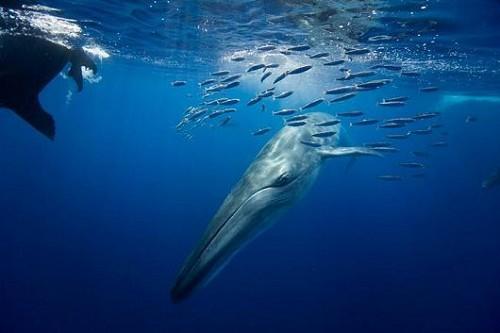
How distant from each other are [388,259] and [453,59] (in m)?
13.4

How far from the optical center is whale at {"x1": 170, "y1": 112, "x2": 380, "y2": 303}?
4.98m

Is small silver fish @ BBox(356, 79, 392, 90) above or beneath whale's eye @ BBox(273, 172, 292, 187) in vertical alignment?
above

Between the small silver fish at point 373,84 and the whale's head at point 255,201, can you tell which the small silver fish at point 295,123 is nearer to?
the whale's head at point 255,201

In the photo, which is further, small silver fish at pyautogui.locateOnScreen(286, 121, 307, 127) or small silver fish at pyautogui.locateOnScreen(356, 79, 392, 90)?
small silver fish at pyautogui.locateOnScreen(286, 121, 307, 127)

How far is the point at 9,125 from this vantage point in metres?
81.3

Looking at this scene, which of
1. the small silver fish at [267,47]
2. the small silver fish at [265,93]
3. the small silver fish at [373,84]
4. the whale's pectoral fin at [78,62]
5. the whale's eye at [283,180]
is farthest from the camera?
the small silver fish at [267,47]

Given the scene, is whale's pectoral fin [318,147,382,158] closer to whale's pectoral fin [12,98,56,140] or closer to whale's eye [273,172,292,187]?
whale's eye [273,172,292,187]

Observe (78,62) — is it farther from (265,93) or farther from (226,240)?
(265,93)

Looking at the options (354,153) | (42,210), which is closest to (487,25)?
(354,153)

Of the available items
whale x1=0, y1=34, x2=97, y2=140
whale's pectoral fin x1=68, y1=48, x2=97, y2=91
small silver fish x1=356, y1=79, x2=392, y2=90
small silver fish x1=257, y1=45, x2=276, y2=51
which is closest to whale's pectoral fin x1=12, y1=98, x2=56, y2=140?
whale x1=0, y1=34, x2=97, y2=140

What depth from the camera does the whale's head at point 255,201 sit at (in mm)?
4984

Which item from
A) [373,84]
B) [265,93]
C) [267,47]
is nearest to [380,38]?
[267,47]

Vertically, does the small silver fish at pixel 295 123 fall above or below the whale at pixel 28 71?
below

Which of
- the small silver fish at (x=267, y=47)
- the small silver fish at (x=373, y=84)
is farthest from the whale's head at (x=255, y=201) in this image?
the small silver fish at (x=267, y=47)
